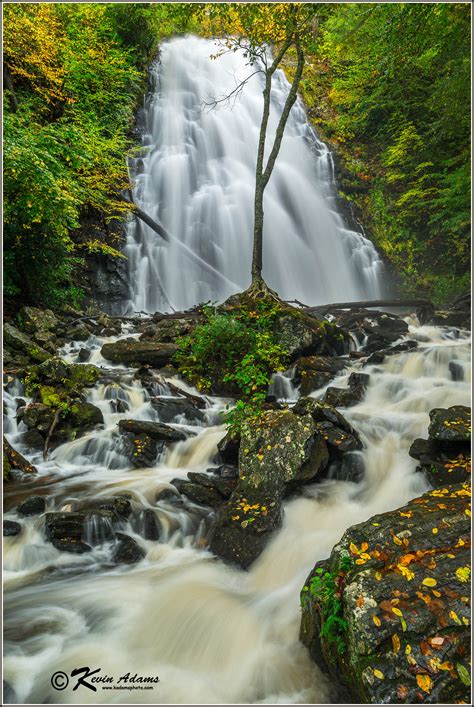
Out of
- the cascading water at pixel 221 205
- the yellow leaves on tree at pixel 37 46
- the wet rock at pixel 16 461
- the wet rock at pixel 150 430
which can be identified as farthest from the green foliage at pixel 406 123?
the yellow leaves on tree at pixel 37 46

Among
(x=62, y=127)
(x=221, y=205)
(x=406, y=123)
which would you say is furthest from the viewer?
(x=221, y=205)

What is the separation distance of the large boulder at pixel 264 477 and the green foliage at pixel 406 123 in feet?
11.0

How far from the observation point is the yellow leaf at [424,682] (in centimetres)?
185

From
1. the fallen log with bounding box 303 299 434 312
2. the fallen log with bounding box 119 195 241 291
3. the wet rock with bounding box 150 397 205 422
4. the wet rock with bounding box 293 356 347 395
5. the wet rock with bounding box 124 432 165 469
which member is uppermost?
the fallen log with bounding box 119 195 241 291

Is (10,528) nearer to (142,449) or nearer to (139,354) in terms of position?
(142,449)

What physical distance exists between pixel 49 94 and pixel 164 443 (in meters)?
10.3

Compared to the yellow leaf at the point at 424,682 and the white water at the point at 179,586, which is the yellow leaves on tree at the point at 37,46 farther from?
the yellow leaf at the point at 424,682

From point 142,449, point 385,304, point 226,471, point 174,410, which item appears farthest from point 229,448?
point 385,304

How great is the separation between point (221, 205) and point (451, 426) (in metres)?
12.5

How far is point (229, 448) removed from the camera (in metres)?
5.30

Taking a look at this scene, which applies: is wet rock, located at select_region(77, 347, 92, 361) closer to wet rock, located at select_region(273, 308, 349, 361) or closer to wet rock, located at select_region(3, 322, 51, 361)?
wet rock, located at select_region(3, 322, 51, 361)

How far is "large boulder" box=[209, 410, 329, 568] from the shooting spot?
3932 millimetres

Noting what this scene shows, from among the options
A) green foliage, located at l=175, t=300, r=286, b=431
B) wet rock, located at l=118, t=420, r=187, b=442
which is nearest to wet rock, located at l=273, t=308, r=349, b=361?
green foliage, located at l=175, t=300, r=286, b=431

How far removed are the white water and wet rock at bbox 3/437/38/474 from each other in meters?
0.19
